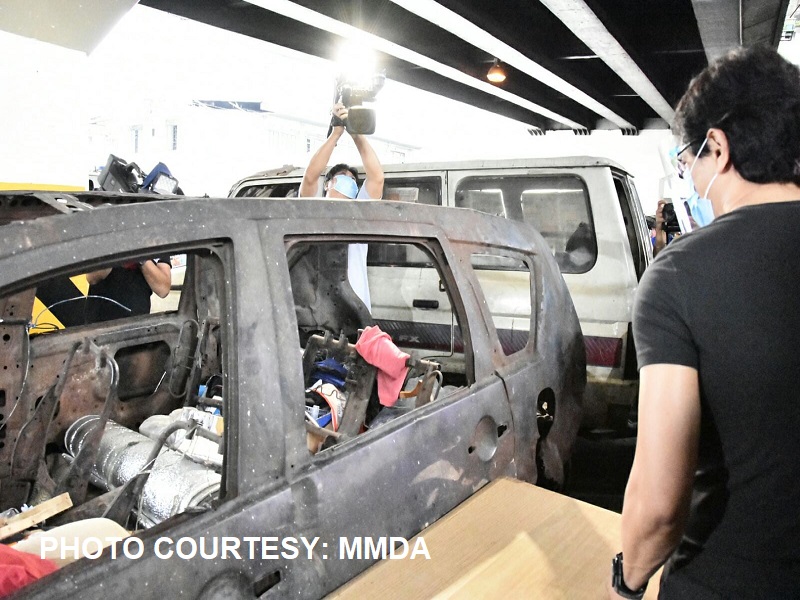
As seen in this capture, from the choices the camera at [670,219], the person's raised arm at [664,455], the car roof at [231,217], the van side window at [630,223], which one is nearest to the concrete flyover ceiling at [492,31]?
the van side window at [630,223]

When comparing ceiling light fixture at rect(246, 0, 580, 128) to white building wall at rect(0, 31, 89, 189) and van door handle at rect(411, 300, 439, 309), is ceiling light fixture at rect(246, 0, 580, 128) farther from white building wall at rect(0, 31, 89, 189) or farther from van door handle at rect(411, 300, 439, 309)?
van door handle at rect(411, 300, 439, 309)

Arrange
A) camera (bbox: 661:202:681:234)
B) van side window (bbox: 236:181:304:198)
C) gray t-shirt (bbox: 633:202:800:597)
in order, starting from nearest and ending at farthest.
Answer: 1. gray t-shirt (bbox: 633:202:800:597)
2. van side window (bbox: 236:181:304:198)
3. camera (bbox: 661:202:681:234)

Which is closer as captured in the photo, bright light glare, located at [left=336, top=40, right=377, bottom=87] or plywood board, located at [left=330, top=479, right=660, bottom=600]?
plywood board, located at [left=330, top=479, right=660, bottom=600]

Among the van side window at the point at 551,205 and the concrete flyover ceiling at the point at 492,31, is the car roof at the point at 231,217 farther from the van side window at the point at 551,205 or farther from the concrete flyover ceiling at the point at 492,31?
the concrete flyover ceiling at the point at 492,31

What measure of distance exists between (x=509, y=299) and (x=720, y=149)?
110 inches

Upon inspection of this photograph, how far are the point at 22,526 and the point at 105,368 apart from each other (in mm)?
1018

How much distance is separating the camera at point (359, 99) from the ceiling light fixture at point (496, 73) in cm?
487

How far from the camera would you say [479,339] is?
209 centimetres

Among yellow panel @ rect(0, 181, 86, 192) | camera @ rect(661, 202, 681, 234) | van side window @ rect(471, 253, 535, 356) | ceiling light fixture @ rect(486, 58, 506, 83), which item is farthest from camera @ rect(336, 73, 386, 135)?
ceiling light fixture @ rect(486, 58, 506, 83)

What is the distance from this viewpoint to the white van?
376 cm

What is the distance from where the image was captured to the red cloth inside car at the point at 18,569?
1081 mm

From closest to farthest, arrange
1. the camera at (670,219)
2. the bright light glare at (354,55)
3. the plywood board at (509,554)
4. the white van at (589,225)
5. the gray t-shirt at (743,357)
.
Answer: the gray t-shirt at (743,357), the plywood board at (509,554), the white van at (589,225), the camera at (670,219), the bright light glare at (354,55)

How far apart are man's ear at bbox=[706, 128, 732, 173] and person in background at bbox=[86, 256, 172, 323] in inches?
111

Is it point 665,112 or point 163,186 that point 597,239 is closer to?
point 163,186
